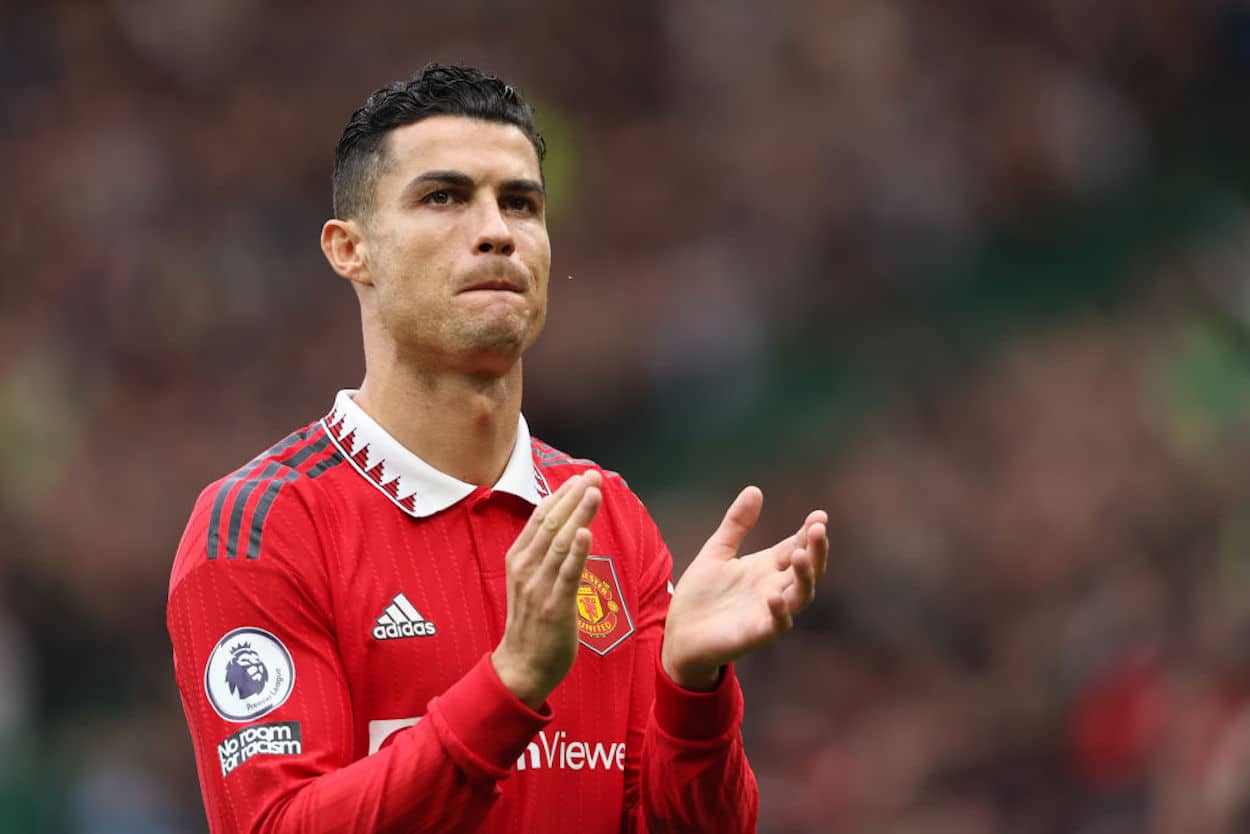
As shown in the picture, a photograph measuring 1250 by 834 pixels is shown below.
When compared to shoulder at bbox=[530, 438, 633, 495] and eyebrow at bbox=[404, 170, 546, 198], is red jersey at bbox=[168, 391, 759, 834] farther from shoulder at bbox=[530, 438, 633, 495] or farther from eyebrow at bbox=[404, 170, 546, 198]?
eyebrow at bbox=[404, 170, 546, 198]

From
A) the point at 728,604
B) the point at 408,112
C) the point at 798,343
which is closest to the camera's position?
the point at 728,604

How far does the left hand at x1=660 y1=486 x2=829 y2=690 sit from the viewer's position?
9.41ft

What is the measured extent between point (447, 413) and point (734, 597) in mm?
676

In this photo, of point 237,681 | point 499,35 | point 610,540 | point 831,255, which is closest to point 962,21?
point 831,255

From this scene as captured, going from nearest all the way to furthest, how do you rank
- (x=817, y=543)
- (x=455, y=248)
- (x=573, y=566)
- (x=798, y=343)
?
(x=573, y=566) → (x=817, y=543) → (x=455, y=248) → (x=798, y=343)

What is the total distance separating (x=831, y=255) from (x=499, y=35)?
2601 mm

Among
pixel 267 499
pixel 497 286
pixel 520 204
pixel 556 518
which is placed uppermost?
pixel 520 204

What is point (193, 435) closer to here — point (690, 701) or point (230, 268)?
point (230, 268)

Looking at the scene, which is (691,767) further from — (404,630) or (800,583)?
(404,630)

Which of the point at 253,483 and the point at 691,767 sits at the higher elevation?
the point at 253,483

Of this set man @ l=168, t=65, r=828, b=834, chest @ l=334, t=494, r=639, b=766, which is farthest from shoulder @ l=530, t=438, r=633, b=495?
chest @ l=334, t=494, r=639, b=766

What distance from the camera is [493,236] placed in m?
3.18

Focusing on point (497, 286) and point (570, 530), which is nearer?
point (570, 530)

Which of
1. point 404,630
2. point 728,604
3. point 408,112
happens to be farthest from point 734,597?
point 408,112
